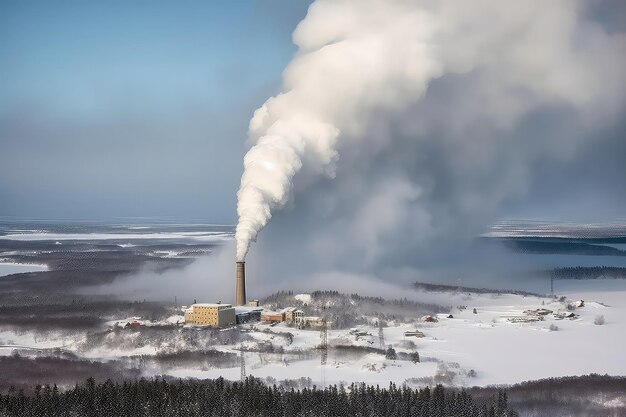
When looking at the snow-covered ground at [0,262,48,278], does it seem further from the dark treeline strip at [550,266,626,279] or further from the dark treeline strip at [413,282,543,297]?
the dark treeline strip at [550,266,626,279]

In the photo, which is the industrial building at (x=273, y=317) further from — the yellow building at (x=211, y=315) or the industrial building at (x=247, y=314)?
the yellow building at (x=211, y=315)

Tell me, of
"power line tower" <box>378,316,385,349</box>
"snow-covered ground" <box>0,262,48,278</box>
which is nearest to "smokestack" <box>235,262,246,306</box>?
"power line tower" <box>378,316,385,349</box>

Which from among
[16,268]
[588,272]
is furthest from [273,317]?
[16,268]

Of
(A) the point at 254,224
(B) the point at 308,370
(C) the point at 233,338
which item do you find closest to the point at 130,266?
(A) the point at 254,224

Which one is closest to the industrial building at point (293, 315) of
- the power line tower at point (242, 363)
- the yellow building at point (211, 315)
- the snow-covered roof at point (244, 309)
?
the snow-covered roof at point (244, 309)

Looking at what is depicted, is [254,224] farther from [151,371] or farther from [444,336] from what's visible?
[151,371]

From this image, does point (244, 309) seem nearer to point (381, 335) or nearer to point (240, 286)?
point (240, 286)
